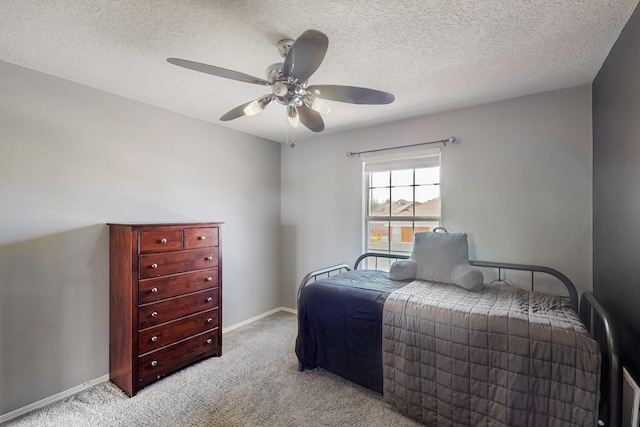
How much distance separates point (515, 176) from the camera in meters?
2.49

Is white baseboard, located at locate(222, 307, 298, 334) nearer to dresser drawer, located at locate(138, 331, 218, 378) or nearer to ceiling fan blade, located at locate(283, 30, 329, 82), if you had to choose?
dresser drawer, located at locate(138, 331, 218, 378)

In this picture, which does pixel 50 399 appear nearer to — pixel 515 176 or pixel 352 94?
pixel 352 94

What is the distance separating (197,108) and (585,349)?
3.35 metres

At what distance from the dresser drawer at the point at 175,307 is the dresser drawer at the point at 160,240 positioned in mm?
440

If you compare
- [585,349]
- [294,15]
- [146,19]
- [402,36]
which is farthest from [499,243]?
[146,19]

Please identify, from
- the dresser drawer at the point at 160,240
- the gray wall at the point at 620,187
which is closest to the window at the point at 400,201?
the gray wall at the point at 620,187

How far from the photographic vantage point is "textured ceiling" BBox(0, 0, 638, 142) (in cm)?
142

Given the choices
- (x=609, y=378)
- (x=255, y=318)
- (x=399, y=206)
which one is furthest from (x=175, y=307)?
(x=609, y=378)

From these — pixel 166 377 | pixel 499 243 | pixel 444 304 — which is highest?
pixel 499 243

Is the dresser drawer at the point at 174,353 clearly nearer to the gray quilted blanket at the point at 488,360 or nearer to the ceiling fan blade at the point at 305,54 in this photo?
the gray quilted blanket at the point at 488,360

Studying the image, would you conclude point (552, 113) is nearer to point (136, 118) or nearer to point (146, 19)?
point (146, 19)

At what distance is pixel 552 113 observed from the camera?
2355 mm

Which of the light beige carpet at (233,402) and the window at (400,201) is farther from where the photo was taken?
the window at (400,201)

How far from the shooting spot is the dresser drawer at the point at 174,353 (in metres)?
2.23
